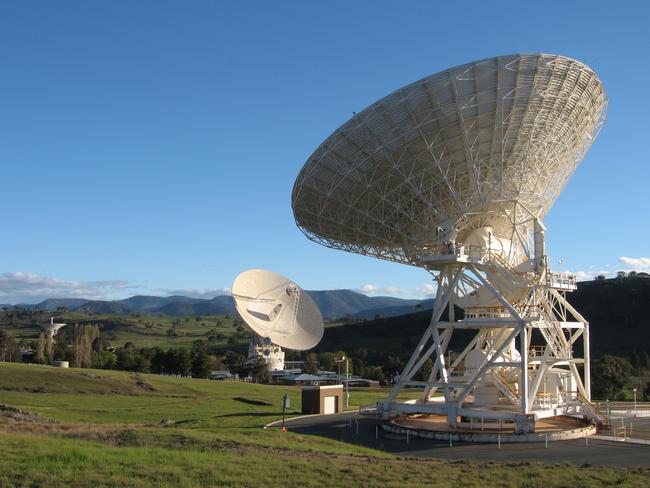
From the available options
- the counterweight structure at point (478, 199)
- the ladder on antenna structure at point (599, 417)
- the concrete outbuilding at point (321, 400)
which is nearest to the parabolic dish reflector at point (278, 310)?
the concrete outbuilding at point (321, 400)

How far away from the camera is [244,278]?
69.6 m

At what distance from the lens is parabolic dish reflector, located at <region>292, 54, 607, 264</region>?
1275 inches

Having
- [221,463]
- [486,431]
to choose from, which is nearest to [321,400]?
[486,431]

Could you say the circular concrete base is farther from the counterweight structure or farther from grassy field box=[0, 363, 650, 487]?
grassy field box=[0, 363, 650, 487]

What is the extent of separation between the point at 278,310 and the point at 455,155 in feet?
133

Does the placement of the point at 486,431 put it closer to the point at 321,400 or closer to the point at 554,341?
the point at 554,341

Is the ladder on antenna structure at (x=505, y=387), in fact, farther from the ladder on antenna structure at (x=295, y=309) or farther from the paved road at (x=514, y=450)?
the ladder on antenna structure at (x=295, y=309)

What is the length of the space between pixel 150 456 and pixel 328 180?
1930 centimetres

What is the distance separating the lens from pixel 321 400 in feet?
151

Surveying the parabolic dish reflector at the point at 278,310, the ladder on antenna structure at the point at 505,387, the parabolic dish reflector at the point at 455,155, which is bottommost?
the ladder on antenna structure at the point at 505,387

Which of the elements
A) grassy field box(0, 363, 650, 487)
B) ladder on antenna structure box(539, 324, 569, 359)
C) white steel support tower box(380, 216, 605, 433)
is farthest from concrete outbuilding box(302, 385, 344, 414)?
ladder on antenna structure box(539, 324, 569, 359)

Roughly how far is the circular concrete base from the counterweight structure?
30.4 inches

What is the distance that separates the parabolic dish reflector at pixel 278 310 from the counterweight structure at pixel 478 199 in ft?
98.8

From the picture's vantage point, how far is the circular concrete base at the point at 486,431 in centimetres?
3203
